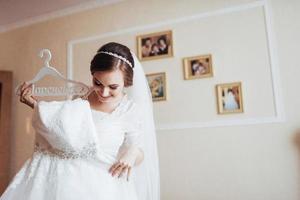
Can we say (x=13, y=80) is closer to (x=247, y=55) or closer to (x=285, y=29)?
(x=247, y=55)

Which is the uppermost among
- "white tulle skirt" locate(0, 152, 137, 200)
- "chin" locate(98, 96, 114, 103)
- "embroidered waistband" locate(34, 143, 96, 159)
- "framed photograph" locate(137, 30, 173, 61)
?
"framed photograph" locate(137, 30, 173, 61)

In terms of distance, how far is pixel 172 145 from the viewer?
2.26m

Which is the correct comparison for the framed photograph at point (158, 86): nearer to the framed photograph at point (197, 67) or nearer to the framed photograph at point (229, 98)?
the framed photograph at point (197, 67)

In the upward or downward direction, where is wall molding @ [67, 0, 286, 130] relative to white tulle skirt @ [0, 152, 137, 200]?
upward

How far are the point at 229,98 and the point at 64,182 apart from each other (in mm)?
1460

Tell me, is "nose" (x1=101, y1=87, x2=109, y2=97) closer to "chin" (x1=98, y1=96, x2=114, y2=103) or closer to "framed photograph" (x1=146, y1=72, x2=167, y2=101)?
"chin" (x1=98, y1=96, x2=114, y2=103)

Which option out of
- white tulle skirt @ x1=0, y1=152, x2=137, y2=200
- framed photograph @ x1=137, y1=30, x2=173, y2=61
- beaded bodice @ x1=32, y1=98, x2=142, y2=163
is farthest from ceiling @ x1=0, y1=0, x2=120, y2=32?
white tulle skirt @ x1=0, y1=152, x2=137, y2=200

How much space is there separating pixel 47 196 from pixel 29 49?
91.5 inches

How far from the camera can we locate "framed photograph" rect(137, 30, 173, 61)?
2.38 meters

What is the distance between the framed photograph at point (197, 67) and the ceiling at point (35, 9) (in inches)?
35.1

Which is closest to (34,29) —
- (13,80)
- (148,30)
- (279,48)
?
(13,80)

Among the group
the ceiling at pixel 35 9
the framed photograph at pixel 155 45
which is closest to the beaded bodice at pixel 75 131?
the framed photograph at pixel 155 45

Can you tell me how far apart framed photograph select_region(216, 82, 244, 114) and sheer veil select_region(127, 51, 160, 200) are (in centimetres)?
81

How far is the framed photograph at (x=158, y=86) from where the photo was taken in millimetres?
2330
